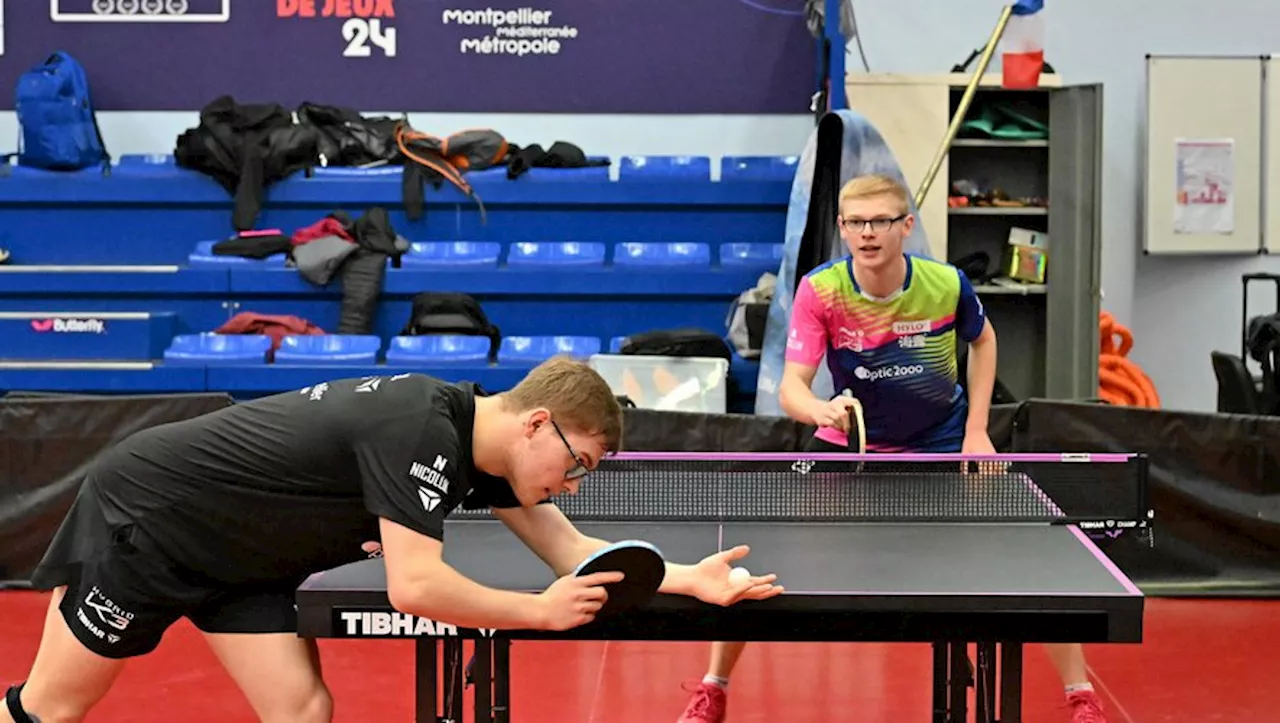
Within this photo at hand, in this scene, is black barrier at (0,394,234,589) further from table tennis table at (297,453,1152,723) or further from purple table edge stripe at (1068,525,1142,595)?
purple table edge stripe at (1068,525,1142,595)

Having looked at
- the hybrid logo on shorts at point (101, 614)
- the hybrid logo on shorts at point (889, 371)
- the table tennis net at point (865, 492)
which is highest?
the hybrid logo on shorts at point (889, 371)

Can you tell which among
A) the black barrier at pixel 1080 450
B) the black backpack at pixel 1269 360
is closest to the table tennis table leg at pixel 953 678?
the black barrier at pixel 1080 450

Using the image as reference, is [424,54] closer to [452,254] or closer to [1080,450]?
[452,254]

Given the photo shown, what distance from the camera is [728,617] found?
3037 mm

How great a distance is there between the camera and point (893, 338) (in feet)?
15.1

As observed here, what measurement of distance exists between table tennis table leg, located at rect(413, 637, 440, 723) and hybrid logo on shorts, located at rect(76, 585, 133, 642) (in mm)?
615

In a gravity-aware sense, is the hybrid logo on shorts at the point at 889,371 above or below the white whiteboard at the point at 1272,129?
below

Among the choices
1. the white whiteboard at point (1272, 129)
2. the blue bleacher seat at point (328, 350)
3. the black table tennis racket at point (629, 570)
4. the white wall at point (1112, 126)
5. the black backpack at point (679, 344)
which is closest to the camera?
the black table tennis racket at point (629, 570)

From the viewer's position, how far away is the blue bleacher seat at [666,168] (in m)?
9.56

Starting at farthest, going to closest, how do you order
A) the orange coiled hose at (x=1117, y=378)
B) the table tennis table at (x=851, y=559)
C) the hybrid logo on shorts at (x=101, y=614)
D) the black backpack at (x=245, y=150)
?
the orange coiled hose at (x=1117, y=378), the black backpack at (x=245, y=150), the hybrid logo on shorts at (x=101, y=614), the table tennis table at (x=851, y=559)

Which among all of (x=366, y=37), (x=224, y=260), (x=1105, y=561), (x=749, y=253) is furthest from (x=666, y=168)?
(x=1105, y=561)

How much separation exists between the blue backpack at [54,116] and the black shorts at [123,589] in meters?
6.63

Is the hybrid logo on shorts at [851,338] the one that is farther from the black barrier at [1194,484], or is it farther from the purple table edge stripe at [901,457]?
the black barrier at [1194,484]

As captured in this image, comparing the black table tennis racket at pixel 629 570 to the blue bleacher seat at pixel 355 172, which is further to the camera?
the blue bleacher seat at pixel 355 172
